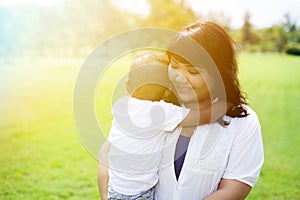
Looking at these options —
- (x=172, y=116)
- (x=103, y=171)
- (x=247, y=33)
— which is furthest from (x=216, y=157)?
(x=247, y=33)

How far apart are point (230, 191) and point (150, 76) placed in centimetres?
45

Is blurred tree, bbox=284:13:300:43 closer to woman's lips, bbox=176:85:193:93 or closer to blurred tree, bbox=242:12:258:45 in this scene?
blurred tree, bbox=242:12:258:45

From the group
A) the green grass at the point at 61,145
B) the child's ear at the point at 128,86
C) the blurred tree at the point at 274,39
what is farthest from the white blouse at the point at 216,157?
the blurred tree at the point at 274,39

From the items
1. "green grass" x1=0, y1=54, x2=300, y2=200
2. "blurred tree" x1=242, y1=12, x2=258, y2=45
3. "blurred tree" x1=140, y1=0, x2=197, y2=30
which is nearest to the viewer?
"green grass" x1=0, y1=54, x2=300, y2=200

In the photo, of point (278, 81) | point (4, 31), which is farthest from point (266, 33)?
point (4, 31)

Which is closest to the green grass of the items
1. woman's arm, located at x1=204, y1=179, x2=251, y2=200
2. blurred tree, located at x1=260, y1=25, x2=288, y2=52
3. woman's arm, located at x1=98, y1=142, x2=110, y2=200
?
woman's arm, located at x1=98, y1=142, x2=110, y2=200

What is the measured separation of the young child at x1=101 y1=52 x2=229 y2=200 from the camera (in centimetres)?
131

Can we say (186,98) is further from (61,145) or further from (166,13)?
(166,13)

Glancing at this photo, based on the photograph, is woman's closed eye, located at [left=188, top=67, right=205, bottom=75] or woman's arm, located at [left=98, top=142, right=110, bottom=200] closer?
woman's closed eye, located at [left=188, top=67, right=205, bottom=75]

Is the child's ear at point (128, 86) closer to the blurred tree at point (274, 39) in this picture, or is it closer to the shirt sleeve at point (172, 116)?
the shirt sleeve at point (172, 116)

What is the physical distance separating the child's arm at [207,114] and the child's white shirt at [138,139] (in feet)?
0.08

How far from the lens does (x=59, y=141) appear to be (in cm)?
452

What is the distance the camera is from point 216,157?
132cm

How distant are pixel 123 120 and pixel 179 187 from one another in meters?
0.28
